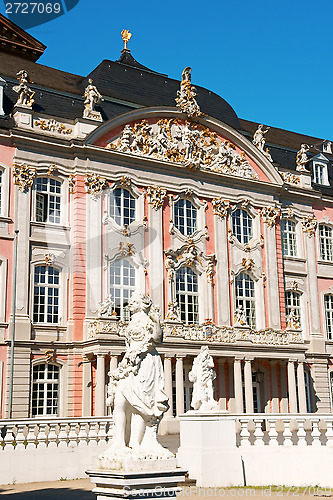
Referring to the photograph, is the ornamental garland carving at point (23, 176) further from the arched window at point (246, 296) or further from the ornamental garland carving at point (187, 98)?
the arched window at point (246, 296)

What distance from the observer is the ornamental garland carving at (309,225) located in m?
37.1

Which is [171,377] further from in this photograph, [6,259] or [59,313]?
[6,259]

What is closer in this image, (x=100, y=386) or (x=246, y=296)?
(x=100, y=386)

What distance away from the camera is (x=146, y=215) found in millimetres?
30859

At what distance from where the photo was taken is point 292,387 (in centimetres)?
3102

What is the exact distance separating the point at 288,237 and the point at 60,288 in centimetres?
1399

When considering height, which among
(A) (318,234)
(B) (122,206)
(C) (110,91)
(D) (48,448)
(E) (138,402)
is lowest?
(D) (48,448)

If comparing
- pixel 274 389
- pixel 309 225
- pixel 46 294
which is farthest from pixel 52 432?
pixel 309 225

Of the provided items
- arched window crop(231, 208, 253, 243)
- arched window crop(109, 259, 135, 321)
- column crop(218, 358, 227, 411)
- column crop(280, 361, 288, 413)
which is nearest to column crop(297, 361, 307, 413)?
column crop(280, 361, 288, 413)

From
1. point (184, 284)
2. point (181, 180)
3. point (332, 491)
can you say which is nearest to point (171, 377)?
point (184, 284)

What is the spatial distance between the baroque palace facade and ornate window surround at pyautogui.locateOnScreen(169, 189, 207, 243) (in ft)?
0.22

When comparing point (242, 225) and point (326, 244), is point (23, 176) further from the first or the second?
point (326, 244)

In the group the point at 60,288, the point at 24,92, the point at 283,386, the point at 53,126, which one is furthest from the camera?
the point at 283,386

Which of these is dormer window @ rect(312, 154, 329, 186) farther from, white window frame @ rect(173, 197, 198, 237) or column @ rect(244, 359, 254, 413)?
column @ rect(244, 359, 254, 413)
